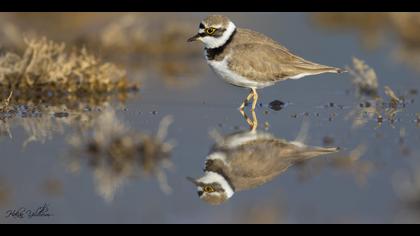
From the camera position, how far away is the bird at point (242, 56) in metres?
8.72

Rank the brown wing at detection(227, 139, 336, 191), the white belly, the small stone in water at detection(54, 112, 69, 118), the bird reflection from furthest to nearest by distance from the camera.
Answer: the small stone in water at detection(54, 112, 69, 118) → the white belly → the brown wing at detection(227, 139, 336, 191) → the bird reflection

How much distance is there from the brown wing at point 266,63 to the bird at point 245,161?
1.15m

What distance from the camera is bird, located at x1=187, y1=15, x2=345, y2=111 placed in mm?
8719

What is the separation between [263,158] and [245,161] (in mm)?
193

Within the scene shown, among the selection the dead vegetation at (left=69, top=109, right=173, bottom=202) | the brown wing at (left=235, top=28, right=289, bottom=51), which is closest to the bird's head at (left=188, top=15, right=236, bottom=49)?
the brown wing at (left=235, top=28, right=289, bottom=51)

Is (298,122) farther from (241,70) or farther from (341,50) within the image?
(341,50)

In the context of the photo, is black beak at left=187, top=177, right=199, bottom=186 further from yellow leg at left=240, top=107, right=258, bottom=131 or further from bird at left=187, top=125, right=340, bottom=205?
yellow leg at left=240, top=107, right=258, bottom=131

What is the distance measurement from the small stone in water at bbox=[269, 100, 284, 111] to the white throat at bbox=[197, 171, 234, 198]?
3.33 meters

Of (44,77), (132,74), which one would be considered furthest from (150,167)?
(132,74)

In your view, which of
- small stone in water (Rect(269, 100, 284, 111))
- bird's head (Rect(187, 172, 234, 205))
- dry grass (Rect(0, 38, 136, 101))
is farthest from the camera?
dry grass (Rect(0, 38, 136, 101))

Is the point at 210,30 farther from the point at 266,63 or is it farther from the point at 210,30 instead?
the point at 266,63

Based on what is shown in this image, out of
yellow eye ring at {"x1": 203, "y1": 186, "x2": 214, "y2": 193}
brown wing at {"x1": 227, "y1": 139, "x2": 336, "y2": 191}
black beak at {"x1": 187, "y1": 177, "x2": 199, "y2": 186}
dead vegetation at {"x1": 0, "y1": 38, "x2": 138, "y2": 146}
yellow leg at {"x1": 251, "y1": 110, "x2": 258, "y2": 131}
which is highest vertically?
dead vegetation at {"x1": 0, "y1": 38, "x2": 138, "y2": 146}

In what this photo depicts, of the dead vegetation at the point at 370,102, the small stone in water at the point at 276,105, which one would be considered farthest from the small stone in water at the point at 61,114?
the dead vegetation at the point at 370,102

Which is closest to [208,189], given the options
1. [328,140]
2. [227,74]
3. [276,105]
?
[328,140]
